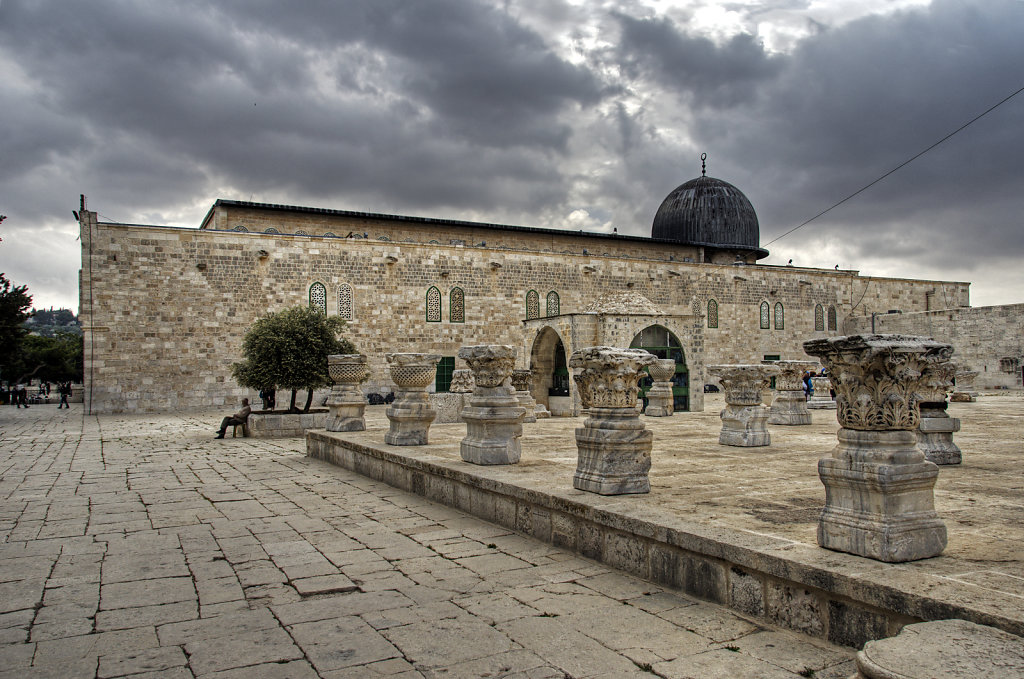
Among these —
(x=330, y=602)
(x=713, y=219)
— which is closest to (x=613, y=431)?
(x=330, y=602)

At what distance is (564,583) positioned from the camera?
406 cm

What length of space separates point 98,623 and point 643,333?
14615mm

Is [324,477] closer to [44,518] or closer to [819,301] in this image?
[44,518]

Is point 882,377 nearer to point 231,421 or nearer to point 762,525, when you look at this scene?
point 762,525

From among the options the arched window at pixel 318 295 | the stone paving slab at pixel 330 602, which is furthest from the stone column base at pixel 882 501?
the arched window at pixel 318 295

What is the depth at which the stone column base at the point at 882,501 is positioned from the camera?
317 centimetres

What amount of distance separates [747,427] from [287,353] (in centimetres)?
924

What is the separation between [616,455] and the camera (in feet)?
16.2

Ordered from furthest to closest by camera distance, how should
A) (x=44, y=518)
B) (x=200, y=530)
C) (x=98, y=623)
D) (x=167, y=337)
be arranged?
(x=167, y=337) < (x=44, y=518) < (x=200, y=530) < (x=98, y=623)

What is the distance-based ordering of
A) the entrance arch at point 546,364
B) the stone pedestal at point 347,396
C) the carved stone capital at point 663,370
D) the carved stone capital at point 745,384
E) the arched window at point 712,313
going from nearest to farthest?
the carved stone capital at point 745,384, the stone pedestal at point 347,396, the carved stone capital at point 663,370, the entrance arch at point 546,364, the arched window at point 712,313

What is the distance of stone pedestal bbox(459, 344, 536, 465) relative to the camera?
6.68 m

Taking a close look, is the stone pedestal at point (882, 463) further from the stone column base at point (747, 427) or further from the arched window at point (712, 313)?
the arched window at point (712, 313)

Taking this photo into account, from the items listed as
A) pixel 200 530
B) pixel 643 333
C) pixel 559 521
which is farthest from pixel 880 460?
pixel 643 333

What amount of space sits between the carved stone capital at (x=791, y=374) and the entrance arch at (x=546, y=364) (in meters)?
7.65
